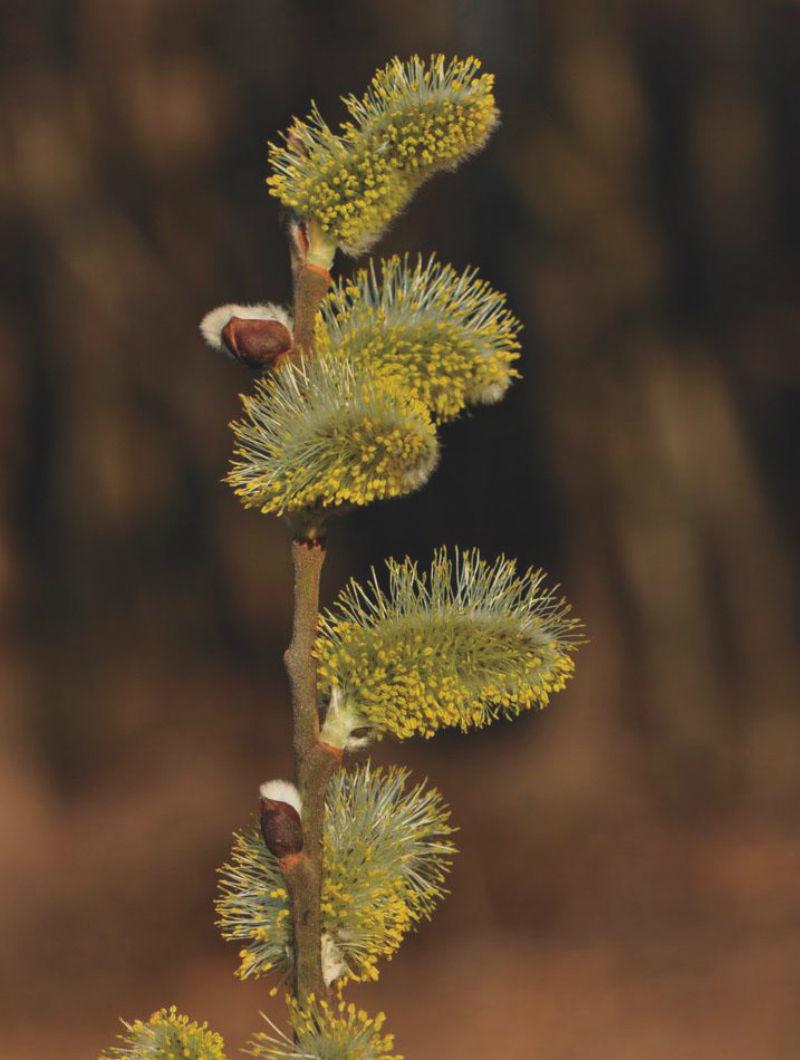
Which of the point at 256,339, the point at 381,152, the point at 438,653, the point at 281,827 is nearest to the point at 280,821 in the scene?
the point at 281,827

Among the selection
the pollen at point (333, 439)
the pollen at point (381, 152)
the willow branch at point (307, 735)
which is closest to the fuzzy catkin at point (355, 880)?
the willow branch at point (307, 735)

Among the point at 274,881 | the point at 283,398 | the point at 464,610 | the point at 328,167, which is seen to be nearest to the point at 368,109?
the point at 328,167

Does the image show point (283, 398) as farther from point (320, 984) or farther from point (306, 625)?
point (320, 984)

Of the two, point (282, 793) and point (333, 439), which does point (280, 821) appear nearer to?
point (282, 793)

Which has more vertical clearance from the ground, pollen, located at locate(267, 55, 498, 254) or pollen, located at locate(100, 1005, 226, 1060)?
pollen, located at locate(267, 55, 498, 254)

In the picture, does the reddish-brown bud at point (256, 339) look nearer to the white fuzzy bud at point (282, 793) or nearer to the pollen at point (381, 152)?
the pollen at point (381, 152)

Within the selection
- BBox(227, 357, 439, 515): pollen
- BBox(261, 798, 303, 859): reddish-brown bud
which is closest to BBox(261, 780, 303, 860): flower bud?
BBox(261, 798, 303, 859): reddish-brown bud

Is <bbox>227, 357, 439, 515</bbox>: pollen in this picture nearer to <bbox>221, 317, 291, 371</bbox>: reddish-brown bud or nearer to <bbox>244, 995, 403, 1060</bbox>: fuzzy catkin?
<bbox>221, 317, 291, 371</bbox>: reddish-brown bud
